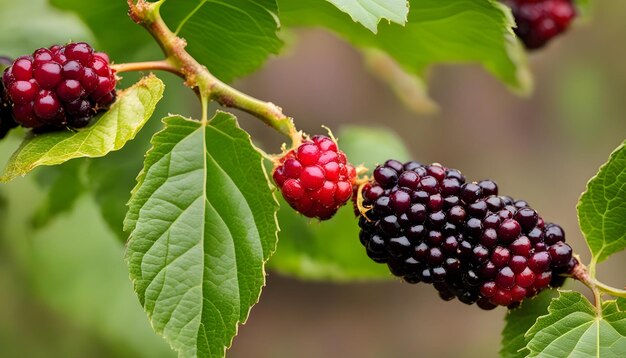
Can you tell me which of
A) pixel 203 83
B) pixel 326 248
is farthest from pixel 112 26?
pixel 326 248

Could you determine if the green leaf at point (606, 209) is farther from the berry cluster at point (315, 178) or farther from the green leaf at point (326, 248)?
the green leaf at point (326, 248)

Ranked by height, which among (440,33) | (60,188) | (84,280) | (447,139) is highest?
(440,33)

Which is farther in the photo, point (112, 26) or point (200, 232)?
point (112, 26)

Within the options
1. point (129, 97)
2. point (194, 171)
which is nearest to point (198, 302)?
point (194, 171)

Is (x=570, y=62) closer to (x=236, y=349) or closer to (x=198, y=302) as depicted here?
(x=236, y=349)

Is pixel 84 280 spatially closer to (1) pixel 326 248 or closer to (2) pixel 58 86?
(1) pixel 326 248

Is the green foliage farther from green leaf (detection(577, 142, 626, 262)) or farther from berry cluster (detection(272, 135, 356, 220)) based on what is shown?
green leaf (detection(577, 142, 626, 262))
